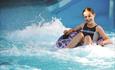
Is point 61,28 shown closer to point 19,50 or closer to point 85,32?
point 85,32

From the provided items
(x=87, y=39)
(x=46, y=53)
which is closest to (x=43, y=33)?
(x=46, y=53)

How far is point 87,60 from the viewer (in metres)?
2.25

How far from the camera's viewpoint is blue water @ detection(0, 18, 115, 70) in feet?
7.38

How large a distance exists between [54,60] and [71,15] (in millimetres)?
367

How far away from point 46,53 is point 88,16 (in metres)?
0.42

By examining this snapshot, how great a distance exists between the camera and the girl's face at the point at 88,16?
2301 millimetres

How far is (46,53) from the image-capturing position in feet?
7.61

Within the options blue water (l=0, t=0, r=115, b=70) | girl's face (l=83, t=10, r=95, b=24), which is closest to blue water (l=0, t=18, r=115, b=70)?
blue water (l=0, t=0, r=115, b=70)

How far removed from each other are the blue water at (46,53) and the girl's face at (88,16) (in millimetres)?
153

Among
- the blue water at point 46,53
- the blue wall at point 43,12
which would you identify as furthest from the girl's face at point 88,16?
the blue water at point 46,53

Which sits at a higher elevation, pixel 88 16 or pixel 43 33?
pixel 88 16

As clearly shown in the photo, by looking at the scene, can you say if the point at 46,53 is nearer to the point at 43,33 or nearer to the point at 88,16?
the point at 43,33

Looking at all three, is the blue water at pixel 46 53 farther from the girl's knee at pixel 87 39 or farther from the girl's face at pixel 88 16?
the girl's face at pixel 88 16

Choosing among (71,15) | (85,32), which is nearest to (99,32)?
(85,32)
